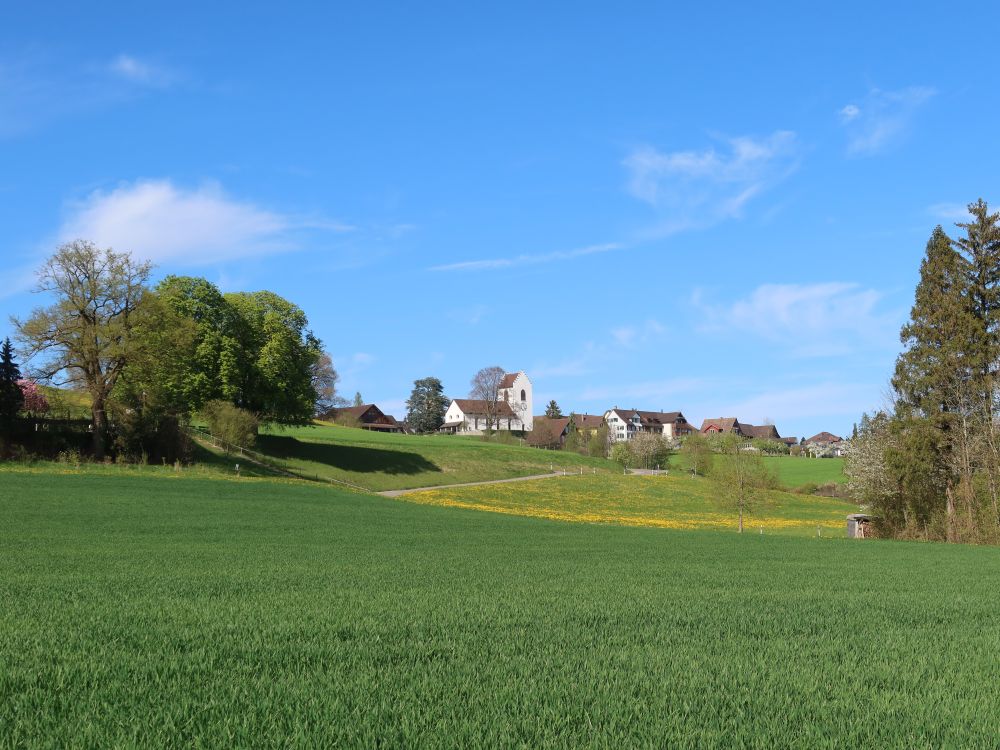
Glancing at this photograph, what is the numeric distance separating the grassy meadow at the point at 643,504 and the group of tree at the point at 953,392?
9.65m

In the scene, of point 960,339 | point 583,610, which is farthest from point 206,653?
point 960,339

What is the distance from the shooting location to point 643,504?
227 ft

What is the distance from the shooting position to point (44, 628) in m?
7.47

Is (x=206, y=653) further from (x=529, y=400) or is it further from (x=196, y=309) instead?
(x=529, y=400)

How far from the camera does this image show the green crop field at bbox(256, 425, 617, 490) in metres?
71.1

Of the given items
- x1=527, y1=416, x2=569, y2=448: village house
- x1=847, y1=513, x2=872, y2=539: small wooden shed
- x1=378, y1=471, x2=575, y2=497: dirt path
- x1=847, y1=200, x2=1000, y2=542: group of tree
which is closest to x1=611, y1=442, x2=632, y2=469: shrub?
x1=378, y1=471, x2=575, y2=497: dirt path

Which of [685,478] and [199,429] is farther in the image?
[685,478]

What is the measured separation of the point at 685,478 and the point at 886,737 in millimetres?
87629

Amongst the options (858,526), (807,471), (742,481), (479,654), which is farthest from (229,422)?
(807,471)

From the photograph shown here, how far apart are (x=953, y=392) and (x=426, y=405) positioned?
411 feet

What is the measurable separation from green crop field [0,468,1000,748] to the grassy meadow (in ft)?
117

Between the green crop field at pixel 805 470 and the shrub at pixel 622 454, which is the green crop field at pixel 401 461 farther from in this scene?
the green crop field at pixel 805 470

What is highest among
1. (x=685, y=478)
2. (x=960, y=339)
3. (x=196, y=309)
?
(x=196, y=309)

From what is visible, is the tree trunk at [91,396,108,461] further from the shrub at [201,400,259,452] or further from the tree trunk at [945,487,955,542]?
the tree trunk at [945,487,955,542]
